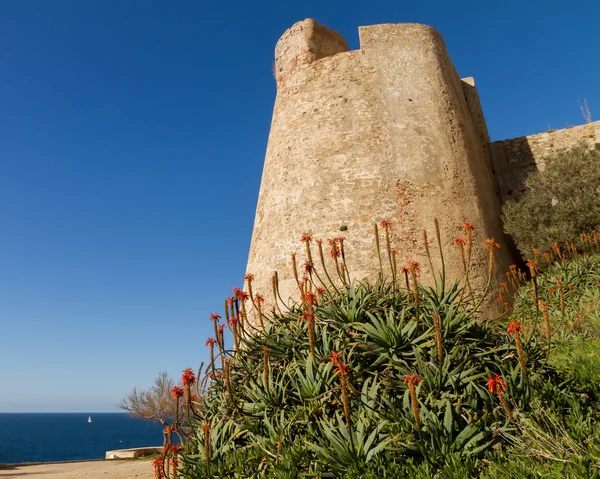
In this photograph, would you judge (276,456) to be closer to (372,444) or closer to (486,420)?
(372,444)

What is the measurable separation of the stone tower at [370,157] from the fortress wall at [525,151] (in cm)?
99

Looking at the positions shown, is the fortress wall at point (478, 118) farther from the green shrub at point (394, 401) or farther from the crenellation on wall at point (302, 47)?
the green shrub at point (394, 401)

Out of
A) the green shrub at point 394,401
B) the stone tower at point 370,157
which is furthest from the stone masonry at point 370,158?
the green shrub at point 394,401

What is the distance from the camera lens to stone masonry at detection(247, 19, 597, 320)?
1035cm

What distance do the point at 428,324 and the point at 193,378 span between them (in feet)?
7.84

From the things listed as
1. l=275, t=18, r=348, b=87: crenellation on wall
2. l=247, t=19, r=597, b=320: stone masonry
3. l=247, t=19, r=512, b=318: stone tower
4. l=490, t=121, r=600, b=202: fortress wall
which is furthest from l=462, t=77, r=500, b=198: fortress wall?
l=275, t=18, r=348, b=87: crenellation on wall

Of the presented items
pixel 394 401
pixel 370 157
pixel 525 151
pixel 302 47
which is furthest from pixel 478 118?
pixel 394 401

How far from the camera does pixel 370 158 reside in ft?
35.8

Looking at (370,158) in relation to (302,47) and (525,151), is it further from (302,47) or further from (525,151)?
(525,151)

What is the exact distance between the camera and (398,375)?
423 centimetres

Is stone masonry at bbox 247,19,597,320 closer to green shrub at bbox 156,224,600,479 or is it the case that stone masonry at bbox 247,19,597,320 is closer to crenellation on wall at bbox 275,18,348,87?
crenellation on wall at bbox 275,18,348,87

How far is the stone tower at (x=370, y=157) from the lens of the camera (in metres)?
10.4

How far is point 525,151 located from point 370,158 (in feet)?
18.3

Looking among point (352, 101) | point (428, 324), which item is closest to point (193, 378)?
point (428, 324)
